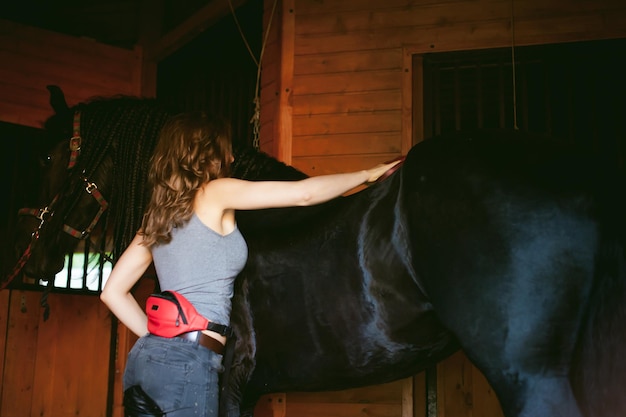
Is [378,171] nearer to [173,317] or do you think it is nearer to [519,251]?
[519,251]

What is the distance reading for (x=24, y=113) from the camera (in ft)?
16.6

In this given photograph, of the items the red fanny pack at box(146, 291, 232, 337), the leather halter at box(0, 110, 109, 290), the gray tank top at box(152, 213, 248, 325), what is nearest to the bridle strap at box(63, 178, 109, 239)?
the leather halter at box(0, 110, 109, 290)

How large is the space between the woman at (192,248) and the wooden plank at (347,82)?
6.08 feet

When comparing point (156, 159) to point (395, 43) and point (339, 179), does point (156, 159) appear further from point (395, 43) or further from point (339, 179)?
point (395, 43)

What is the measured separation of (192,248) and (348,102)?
90.0 inches

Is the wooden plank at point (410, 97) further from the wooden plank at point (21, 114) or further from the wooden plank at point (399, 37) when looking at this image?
the wooden plank at point (21, 114)

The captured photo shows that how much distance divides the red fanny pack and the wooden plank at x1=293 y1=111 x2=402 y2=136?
2259 mm

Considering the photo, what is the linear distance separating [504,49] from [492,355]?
8.47 feet

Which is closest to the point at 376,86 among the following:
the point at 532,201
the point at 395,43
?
the point at 395,43

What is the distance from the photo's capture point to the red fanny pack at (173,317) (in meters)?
2.16

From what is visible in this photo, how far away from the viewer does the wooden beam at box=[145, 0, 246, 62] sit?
533 centimetres

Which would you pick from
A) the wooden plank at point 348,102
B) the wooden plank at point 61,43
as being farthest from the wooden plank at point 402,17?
the wooden plank at point 61,43

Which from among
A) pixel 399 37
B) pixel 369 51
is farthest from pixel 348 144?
pixel 399 37

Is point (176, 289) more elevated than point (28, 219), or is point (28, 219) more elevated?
point (28, 219)
